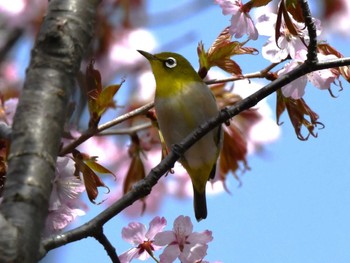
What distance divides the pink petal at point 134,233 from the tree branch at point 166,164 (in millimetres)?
407

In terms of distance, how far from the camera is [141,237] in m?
2.00

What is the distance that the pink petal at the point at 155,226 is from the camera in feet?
6.56

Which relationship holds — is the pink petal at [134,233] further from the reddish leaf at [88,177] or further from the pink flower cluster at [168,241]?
the reddish leaf at [88,177]

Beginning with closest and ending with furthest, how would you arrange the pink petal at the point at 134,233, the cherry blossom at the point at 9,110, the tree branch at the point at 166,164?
the tree branch at the point at 166,164 → the pink petal at the point at 134,233 → the cherry blossom at the point at 9,110

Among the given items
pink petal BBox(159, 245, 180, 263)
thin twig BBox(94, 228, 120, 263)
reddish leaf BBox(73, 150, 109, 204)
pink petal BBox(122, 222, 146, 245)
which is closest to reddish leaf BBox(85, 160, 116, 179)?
reddish leaf BBox(73, 150, 109, 204)

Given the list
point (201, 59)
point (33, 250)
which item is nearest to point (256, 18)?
point (201, 59)

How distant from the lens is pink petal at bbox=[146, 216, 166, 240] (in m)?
2.00

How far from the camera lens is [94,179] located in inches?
77.9

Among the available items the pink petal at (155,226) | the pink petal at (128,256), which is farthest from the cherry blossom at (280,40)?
the pink petal at (128,256)

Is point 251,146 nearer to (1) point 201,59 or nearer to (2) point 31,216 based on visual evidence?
(1) point 201,59

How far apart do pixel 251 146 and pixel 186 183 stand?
25.8 inches

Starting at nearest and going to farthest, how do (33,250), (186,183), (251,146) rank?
(33,250), (251,146), (186,183)

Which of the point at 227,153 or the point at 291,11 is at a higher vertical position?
the point at 227,153

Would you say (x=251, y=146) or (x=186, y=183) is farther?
(x=186, y=183)
